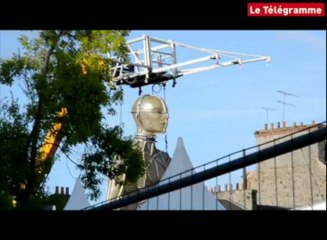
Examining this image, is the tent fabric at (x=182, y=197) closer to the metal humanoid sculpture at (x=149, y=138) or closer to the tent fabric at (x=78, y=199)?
the metal humanoid sculpture at (x=149, y=138)

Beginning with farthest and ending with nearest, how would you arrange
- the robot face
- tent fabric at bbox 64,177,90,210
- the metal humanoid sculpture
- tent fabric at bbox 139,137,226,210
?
the robot face < the metal humanoid sculpture < tent fabric at bbox 64,177,90,210 < tent fabric at bbox 139,137,226,210

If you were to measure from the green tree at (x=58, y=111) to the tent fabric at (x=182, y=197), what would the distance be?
2.33 ft

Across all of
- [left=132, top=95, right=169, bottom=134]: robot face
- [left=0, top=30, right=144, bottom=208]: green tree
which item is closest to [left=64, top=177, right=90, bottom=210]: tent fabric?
[left=0, top=30, right=144, bottom=208]: green tree

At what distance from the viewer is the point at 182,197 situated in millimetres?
5035

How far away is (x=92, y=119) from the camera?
609 cm

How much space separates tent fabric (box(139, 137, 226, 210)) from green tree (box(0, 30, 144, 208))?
710 mm

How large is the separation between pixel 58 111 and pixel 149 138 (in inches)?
99.3

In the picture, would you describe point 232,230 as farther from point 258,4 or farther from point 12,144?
point 12,144

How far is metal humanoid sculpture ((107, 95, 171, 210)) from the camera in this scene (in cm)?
647

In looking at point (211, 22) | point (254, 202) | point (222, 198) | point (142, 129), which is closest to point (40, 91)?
point (222, 198)

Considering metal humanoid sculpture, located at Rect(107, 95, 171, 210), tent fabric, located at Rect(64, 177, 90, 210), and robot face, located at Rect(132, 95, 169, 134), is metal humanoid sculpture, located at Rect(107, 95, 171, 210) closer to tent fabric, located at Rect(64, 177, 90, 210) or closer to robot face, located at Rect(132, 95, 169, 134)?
robot face, located at Rect(132, 95, 169, 134)

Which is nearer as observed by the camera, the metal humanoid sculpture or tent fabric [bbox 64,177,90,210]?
tent fabric [bbox 64,177,90,210]

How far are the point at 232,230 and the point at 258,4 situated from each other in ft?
3.70

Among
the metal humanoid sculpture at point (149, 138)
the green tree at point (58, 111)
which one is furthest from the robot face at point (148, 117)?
the green tree at point (58, 111)
